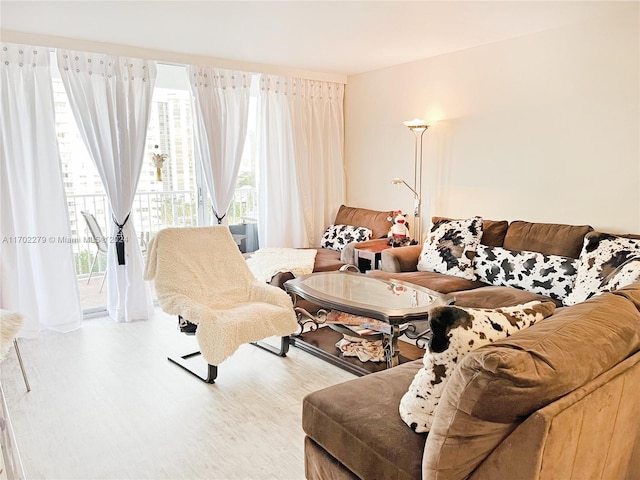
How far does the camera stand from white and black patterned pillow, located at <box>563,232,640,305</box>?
2936mm

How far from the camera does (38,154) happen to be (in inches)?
151

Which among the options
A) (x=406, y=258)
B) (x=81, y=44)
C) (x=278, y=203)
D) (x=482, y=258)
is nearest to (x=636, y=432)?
(x=482, y=258)

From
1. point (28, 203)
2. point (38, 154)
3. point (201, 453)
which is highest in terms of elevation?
point (38, 154)

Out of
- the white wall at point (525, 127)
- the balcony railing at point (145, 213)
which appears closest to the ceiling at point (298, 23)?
the white wall at point (525, 127)

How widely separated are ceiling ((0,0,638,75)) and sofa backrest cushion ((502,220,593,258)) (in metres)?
1.49

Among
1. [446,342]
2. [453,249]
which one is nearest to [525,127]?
[453,249]

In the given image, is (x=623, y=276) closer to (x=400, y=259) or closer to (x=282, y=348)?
(x=400, y=259)

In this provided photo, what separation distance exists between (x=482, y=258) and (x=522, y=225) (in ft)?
1.33

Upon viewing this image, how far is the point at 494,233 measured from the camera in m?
3.97

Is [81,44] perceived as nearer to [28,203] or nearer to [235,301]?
[28,203]

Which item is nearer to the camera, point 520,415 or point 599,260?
point 520,415

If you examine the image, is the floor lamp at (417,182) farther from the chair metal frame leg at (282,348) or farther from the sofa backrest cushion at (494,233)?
the chair metal frame leg at (282,348)

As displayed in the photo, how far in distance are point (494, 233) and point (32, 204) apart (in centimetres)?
371

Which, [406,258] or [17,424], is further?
[406,258]
